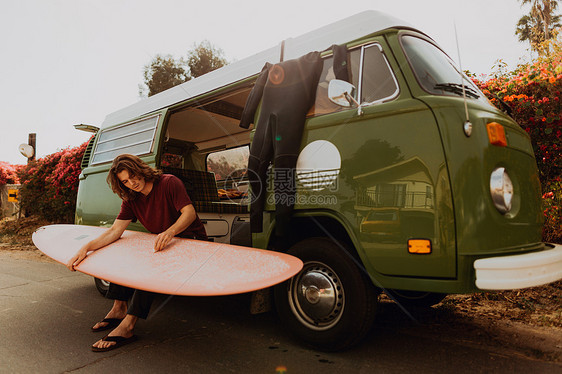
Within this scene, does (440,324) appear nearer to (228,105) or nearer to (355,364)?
(355,364)

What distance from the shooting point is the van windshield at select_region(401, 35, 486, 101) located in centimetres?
257

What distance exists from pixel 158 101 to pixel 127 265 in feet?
7.94

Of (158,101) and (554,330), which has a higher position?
(158,101)

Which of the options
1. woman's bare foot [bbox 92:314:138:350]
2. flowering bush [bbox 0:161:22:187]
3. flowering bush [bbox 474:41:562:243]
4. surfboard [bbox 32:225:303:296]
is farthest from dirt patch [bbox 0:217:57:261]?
flowering bush [bbox 474:41:562:243]

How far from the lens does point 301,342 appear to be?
2842 mm

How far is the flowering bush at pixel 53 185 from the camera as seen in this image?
1043 cm

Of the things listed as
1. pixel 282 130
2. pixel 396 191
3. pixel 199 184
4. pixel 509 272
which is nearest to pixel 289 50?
pixel 282 130

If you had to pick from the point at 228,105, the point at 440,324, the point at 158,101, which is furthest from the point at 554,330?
the point at 158,101

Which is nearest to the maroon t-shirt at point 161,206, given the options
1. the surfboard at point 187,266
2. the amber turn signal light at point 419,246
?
the surfboard at point 187,266

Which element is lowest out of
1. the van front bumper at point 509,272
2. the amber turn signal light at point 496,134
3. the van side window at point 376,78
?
the van front bumper at point 509,272

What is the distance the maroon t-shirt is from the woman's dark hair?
0.06 meters

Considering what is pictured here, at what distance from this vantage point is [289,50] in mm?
3270

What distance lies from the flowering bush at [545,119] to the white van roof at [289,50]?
232cm

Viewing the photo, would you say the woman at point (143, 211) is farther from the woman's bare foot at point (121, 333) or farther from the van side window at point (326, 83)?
the van side window at point (326, 83)
